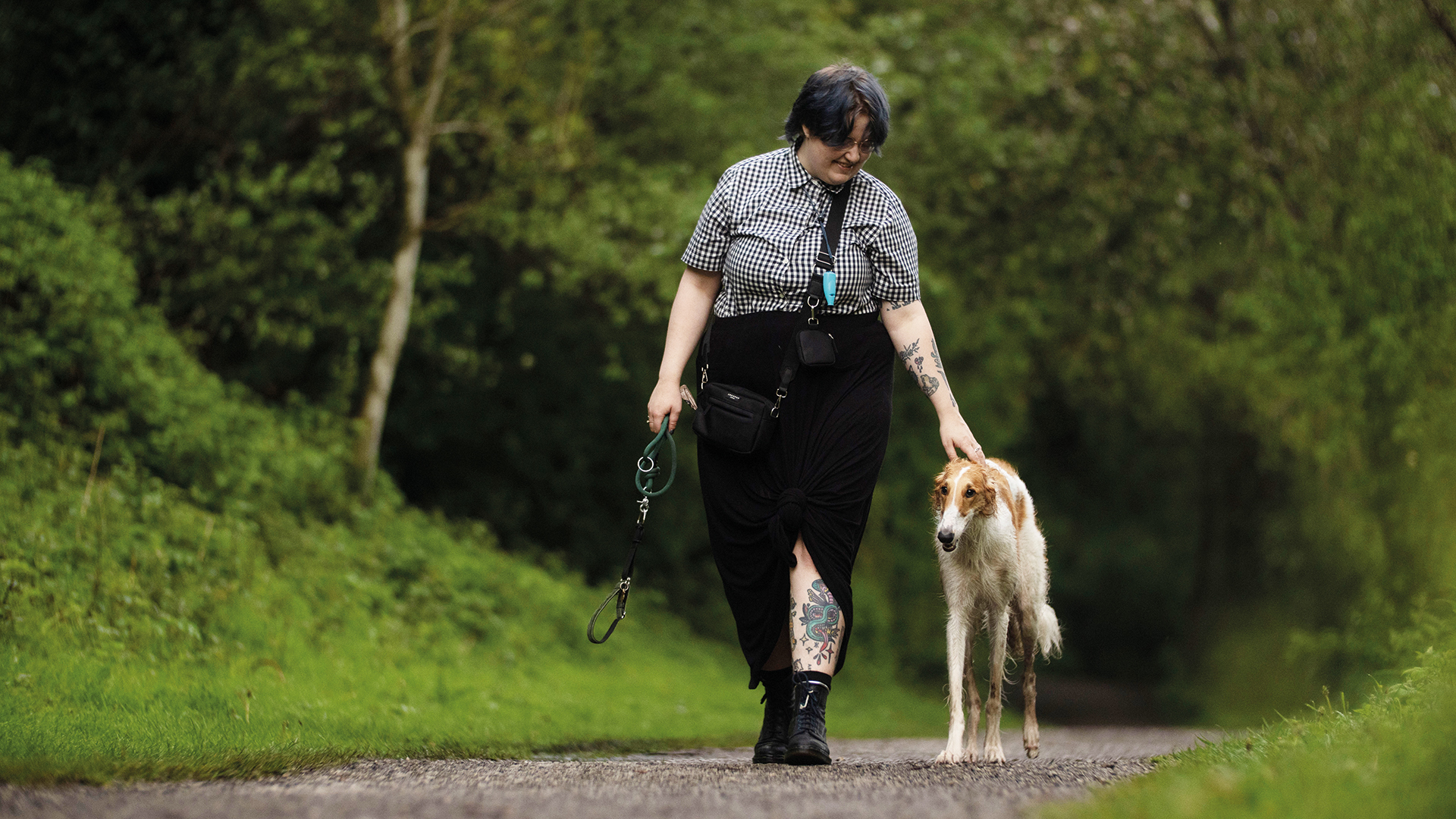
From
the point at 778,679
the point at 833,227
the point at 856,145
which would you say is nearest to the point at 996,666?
the point at 778,679

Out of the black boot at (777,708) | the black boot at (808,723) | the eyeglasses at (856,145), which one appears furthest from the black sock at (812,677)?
the eyeglasses at (856,145)

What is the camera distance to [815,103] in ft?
18.2

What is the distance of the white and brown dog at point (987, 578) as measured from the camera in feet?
19.0

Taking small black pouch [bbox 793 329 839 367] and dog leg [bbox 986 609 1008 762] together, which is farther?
dog leg [bbox 986 609 1008 762]

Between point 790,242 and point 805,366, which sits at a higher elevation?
point 790,242

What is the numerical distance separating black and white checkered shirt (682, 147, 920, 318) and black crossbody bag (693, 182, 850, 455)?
0.04m

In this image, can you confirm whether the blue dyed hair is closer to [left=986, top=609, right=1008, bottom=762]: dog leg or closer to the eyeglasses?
the eyeglasses

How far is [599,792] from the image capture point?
4.38 meters

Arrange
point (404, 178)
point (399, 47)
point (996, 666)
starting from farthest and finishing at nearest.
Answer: point (404, 178)
point (399, 47)
point (996, 666)

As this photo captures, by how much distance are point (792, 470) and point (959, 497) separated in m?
0.68

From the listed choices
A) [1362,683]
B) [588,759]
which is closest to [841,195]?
[588,759]

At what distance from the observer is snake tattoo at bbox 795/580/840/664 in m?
5.44

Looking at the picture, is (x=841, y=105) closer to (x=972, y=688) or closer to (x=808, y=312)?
(x=808, y=312)

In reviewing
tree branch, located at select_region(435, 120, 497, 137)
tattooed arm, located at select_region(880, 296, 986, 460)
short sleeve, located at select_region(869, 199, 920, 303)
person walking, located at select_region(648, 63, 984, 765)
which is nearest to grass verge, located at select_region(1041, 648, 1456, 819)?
person walking, located at select_region(648, 63, 984, 765)
